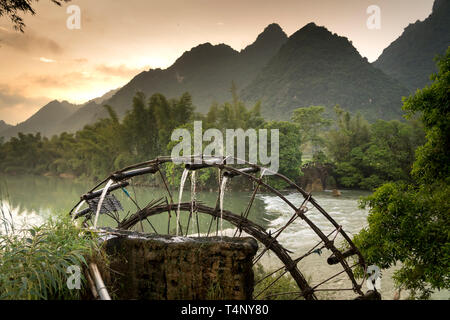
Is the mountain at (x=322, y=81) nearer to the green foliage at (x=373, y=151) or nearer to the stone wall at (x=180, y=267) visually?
the green foliage at (x=373, y=151)

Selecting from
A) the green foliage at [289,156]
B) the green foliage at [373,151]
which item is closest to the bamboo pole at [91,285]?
the green foliage at [289,156]

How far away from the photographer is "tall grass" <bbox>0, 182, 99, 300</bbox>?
8.14 ft

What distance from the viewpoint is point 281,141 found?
27594mm

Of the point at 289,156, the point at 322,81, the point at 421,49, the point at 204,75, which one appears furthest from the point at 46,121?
the point at 421,49

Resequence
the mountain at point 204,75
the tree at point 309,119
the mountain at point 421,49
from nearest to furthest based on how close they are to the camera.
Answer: the tree at point 309,119
the mountain at point 421,49
the mountain at point 204,75

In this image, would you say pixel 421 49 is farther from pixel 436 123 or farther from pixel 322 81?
pixel 436 123

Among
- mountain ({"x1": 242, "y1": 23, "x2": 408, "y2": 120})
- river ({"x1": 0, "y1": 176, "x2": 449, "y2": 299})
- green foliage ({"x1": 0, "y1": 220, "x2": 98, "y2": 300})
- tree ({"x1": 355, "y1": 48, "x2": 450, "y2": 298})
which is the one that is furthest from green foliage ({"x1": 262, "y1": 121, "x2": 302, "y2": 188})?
mountain ({"x1": 242, "y1": 23, "x2": 408, "y2": 120})

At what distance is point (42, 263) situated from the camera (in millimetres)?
2705

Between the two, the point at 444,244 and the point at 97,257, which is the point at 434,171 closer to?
the point at 444,244

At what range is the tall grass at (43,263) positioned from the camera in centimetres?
248

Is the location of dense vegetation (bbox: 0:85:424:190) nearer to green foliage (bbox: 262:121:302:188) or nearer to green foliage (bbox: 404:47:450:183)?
green foliage (bbox: 262:121:302:188)

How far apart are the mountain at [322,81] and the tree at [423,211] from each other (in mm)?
52415

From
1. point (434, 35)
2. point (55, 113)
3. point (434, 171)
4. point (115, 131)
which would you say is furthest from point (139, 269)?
point (55, 113)

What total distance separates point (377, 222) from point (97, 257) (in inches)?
193
